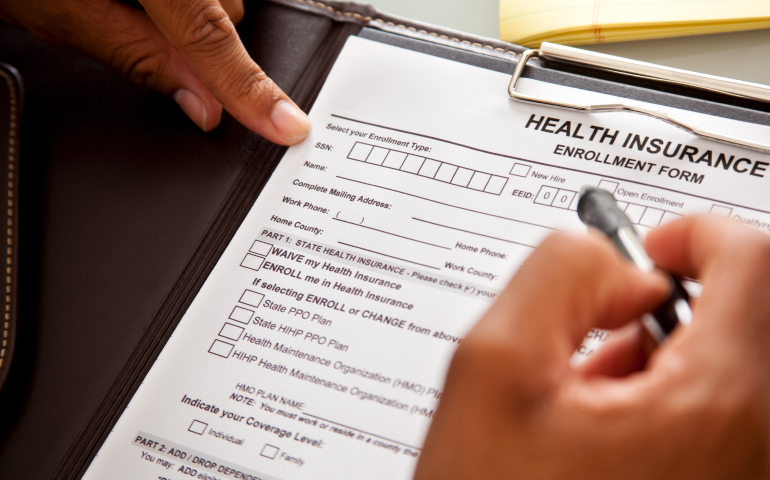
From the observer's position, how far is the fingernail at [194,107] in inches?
21.5

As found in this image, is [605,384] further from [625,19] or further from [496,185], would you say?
[625,19]

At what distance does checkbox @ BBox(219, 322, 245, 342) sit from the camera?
1.43ft

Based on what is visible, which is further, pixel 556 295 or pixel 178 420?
pixel 178 420

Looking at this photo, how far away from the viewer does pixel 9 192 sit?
530mm

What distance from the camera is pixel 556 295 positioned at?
9.8 inches

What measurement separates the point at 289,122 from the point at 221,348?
0.23 meters

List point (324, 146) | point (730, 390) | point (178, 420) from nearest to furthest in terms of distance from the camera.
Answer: point (730, 390)
point (178, 420)
point (324, 146)

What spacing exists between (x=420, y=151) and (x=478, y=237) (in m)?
0.11

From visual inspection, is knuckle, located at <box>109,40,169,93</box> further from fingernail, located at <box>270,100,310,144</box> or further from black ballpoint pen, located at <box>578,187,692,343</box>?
black ballpoint pen, located at <box>578,187,692,343</box>

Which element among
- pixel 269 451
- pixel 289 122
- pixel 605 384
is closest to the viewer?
pixel 605 384

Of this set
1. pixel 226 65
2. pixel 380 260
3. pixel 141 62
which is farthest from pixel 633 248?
pixel 141 62

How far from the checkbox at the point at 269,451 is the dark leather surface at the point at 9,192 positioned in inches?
9.9

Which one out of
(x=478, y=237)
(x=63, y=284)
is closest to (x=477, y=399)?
(x=478, y=237)

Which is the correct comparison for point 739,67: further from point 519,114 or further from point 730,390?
point 730,390
